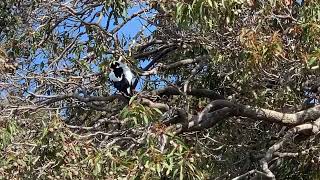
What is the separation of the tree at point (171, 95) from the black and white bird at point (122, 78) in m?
0.09

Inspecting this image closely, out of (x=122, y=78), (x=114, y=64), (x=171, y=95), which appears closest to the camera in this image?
(x=122, y=78)

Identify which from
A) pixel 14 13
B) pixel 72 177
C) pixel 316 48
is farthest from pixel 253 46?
pixel 14 13

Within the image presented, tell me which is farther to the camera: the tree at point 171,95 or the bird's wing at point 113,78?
the bird's wing at point 113,78

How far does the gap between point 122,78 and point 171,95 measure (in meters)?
0.94

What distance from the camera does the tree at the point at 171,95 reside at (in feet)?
15.2

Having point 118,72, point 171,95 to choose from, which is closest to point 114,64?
point 118,72

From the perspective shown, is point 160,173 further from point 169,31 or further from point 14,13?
point 14,13

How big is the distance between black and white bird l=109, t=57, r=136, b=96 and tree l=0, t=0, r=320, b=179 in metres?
0.09

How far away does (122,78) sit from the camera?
5.60 m

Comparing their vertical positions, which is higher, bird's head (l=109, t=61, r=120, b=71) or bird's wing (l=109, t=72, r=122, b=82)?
bird's head (l=109, t=61, r=120, b=71)

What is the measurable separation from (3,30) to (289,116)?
3.02 m

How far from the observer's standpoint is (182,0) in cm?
459

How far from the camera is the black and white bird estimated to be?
18.4ft

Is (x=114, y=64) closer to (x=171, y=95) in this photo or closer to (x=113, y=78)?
(x=113, y=78)
